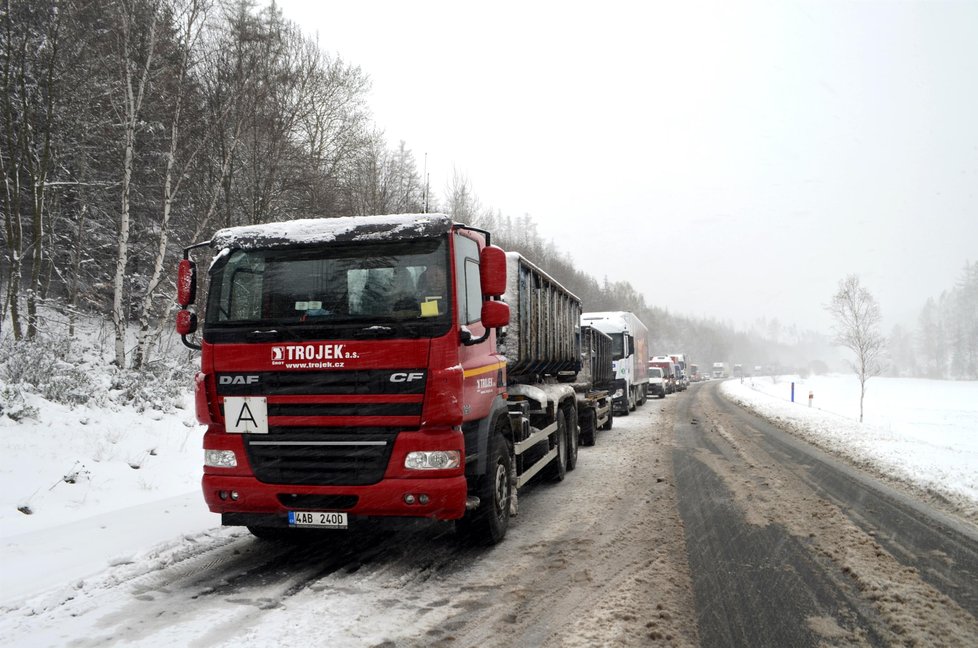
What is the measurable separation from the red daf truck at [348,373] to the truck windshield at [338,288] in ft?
0.04

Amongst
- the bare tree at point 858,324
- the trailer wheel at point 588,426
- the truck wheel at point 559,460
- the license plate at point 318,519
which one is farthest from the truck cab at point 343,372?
the bare tree at point 858,324

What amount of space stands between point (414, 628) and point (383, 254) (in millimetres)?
2811

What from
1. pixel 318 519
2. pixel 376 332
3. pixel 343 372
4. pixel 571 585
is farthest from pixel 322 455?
pixel 571 585

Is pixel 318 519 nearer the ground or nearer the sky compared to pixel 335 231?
nearer the ground

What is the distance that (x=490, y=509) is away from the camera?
537 centimetres

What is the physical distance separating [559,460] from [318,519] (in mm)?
4991

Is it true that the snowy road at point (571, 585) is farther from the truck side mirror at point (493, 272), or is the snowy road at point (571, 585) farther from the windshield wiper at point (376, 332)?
the truck side mirror at point (493, 272)

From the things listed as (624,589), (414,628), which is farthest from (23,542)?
(624,589)

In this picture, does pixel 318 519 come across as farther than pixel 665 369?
No

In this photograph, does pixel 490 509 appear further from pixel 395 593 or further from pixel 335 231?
pixel 335 231

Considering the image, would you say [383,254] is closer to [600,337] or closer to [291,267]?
[291,267]

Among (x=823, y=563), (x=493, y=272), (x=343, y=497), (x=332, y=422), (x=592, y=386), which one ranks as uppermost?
(x=493, y=272)

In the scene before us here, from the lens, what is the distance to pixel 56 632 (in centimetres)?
370

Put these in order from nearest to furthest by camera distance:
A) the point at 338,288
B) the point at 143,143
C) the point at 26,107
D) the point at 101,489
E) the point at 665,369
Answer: the point at 338,288, the point at 101,489, the point at 26,107, the point at 143,143, the point at 665,369
